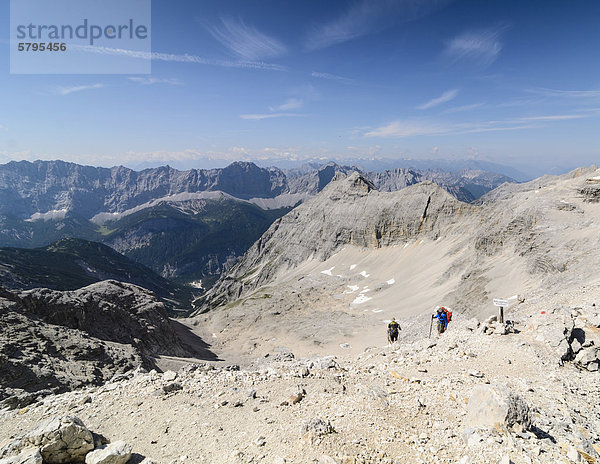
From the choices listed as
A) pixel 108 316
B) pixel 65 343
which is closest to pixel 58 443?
pixel 65 343

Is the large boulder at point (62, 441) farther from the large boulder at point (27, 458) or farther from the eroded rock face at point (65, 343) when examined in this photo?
the eroded rock face at point (65, 343)

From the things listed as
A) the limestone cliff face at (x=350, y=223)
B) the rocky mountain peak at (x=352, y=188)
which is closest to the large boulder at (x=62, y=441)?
the limestone cliff face at (x=350, y=223)

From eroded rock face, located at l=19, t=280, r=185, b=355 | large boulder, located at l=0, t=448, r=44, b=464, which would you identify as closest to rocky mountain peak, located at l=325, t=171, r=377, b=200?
eroded rock face, located at l=19, t=280, r=185, b=355

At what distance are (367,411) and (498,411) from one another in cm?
434

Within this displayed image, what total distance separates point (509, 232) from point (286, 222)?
432ft

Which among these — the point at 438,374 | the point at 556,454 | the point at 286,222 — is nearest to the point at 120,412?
the point at 438,374

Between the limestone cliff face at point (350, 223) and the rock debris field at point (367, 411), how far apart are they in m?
93.9

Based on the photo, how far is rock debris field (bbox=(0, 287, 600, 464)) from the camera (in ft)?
31.5

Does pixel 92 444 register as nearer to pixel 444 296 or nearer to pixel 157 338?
pixel 157 338

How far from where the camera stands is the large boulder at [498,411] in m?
9.73

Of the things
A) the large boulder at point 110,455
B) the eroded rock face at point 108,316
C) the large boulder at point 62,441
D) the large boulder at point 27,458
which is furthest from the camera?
the eroded rock face at point 108,316

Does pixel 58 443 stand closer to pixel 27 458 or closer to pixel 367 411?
pixel 27 458

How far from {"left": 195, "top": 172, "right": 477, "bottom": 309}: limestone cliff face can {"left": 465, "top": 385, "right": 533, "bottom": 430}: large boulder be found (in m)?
101

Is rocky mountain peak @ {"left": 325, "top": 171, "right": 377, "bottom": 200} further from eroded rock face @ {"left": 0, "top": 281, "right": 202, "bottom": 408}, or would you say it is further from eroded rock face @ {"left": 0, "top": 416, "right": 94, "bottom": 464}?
eroded rock face @ {"left": 0, "top": 416, "right": 94, "bottom": 464}
